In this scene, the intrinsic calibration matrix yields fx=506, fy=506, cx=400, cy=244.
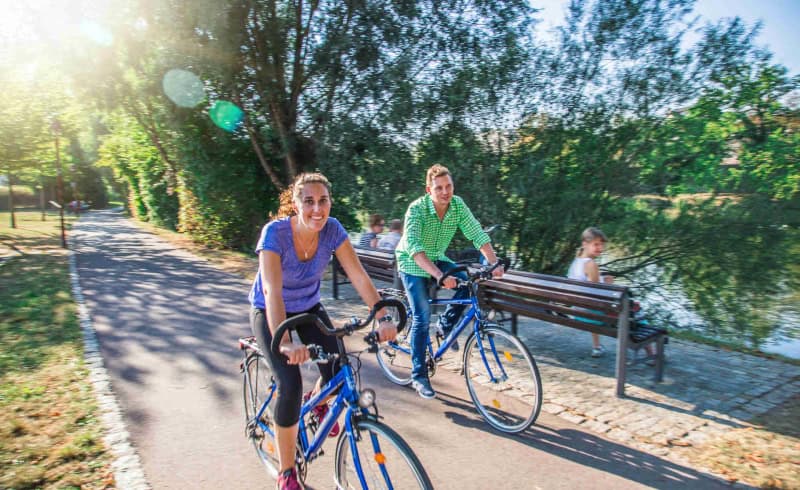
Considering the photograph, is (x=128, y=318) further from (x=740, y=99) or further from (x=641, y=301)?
(x=740, y=99)

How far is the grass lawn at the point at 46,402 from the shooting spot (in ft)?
10.8

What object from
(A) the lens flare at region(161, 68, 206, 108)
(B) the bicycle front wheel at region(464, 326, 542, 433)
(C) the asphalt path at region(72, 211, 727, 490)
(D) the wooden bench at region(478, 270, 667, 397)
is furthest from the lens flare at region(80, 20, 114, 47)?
(B) the bicycle front wheel at region(464, 326, 542, 433)

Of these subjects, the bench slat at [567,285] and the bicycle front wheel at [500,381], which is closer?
the bicycle front wheel at [500,381]

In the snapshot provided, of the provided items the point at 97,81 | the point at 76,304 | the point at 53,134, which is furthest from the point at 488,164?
the point at 53,134

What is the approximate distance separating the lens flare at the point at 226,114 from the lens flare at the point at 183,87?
0.44 m

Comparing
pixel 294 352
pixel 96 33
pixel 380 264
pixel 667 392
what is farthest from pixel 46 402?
pixel 96 33

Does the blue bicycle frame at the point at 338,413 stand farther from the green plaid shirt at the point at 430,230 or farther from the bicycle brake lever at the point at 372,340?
the green plaid shirt at the point at 430,230

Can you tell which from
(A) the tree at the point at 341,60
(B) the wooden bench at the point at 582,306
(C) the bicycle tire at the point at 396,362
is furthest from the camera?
(A) the tree at the point at 341,60

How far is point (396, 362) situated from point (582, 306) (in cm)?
199

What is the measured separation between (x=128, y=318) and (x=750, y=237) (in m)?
9.19

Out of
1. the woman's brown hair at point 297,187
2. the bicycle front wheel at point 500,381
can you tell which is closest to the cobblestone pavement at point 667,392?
the bicycle front wheel at point 500,381

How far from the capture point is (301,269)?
2.90 metres

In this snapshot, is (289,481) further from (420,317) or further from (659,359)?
(659,359)

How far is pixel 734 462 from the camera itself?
3.40m
